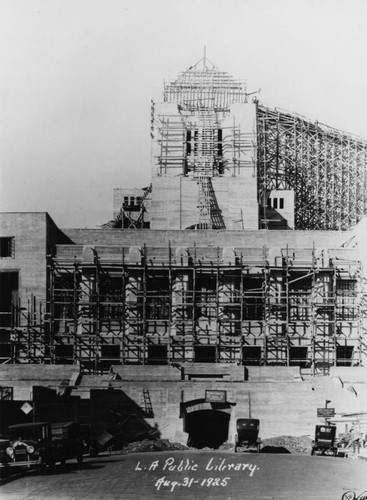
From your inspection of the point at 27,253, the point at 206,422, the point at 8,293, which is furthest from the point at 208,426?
the point at 27,253

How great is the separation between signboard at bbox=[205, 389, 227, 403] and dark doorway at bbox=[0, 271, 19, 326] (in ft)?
54.1

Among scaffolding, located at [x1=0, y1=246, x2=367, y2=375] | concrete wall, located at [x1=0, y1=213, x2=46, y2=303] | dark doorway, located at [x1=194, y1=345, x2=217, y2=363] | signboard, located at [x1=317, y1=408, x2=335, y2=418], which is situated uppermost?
concrete wall, located at [x1=0, y1=213, x2=46, y2=303]

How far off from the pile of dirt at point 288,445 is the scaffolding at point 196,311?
37.7ft

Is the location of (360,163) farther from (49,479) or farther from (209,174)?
(49,479)

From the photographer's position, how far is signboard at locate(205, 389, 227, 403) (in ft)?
137

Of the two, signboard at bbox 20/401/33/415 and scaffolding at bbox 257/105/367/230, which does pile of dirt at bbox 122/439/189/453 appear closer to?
signboard at bbox 20/401/33/415

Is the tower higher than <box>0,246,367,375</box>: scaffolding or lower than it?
higher

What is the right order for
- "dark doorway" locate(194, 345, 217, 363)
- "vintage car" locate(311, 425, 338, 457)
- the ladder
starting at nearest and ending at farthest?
1. "vintage car" locate(311, 425, 338, 457)
2. the ladder
3. "dark doorway" locate(194, 345, 217, 363)

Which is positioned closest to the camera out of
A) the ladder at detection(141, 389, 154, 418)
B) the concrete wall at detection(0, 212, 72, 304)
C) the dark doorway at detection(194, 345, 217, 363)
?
the ladder at detection(141, 389, 154, 418)

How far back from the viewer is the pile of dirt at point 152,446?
37.2 metres

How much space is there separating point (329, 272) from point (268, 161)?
1993cm

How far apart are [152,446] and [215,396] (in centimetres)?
→ 555

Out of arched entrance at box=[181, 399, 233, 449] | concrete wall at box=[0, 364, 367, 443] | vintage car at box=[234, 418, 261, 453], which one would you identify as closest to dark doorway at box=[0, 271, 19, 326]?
concrete wall at box=[0, 364, 367, 443]

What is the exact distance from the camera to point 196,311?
52.5 meters
